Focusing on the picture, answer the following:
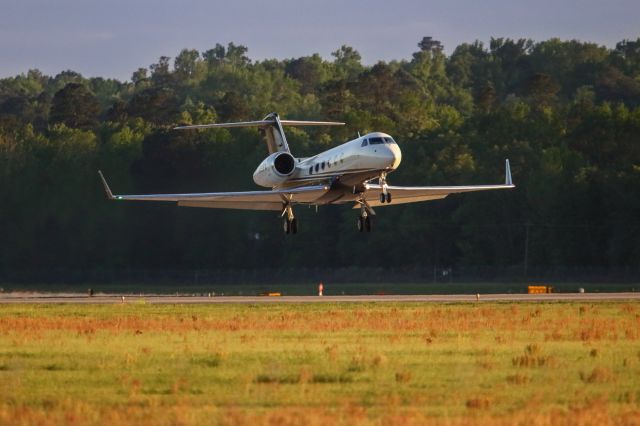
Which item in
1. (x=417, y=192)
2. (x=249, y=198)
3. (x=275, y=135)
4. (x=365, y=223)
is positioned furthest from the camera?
(x=275, y=135)

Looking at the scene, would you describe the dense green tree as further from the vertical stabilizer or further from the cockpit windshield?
the cockpit windshield

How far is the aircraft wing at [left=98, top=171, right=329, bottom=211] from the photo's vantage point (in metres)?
46.2

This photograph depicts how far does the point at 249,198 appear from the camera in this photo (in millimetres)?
48969

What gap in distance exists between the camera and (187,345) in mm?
30406

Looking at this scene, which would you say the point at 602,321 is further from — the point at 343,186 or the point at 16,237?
the point at 16,237

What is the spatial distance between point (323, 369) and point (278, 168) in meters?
23.0

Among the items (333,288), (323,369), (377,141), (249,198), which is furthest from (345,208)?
(323,369)

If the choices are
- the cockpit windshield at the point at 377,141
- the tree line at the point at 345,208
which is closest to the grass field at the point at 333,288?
the tree line at the point at 345,208

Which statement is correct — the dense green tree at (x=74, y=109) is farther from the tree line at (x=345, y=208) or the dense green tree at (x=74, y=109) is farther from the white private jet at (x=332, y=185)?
the white private jet at (x=332, y=185)

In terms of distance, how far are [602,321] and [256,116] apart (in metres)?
81.2

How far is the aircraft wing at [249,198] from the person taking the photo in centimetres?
4616

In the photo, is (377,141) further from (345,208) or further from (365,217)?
(345,208)

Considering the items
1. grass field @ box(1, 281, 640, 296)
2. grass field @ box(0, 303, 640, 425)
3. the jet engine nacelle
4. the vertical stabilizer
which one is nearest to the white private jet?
the jet engine nacelle

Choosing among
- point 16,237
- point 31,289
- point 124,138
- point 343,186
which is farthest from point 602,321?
point 124,138
